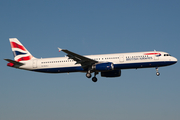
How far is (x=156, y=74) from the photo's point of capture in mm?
49531

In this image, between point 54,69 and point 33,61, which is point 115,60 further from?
point 33,61

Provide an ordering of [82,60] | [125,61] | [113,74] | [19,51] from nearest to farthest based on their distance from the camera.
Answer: [125,61] → [82,60] → [113,74] → [19,51]

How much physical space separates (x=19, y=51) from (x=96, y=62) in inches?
658

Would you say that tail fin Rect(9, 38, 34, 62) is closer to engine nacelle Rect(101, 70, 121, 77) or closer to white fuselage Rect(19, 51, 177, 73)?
white fuselage Rect(19, 51, 177, 73)

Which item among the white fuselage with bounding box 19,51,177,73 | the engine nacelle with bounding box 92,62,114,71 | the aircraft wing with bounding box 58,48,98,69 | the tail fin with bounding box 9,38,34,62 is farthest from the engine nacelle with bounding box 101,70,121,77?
the tail fin with bounding box 9,38,34,62

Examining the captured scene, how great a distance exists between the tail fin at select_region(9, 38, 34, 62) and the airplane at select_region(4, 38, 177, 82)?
2cm

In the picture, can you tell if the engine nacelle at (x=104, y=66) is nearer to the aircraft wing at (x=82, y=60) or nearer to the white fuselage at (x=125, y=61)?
the aircraft wing at (x=82, y=60)

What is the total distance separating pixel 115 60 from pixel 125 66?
2004 millimetres

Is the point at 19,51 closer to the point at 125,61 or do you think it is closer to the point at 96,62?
the point at 96,62

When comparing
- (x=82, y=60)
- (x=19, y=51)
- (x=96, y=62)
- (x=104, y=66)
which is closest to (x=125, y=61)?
(x=104, y=66)

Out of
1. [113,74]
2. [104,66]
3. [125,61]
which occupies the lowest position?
[113,74]

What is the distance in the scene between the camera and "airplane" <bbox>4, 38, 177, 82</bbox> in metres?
49.1

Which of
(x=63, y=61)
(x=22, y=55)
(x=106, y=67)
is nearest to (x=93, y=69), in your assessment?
(x=106, y=67)

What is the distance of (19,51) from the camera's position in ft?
188
